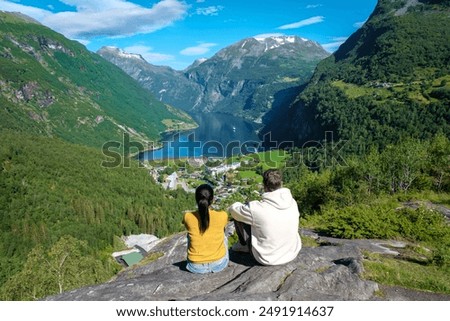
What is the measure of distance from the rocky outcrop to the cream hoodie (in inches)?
11.6

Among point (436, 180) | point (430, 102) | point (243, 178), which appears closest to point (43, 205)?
point (243, 178)

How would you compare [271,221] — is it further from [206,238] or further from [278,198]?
[206,238]

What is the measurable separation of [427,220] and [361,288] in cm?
751

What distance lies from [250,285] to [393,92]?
151 metres

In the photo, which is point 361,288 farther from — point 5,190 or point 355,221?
point 5,190

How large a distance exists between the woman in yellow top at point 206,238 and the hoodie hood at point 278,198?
105 centimetres

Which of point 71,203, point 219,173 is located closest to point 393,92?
point 219,173

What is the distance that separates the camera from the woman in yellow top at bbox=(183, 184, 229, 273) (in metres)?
7.66

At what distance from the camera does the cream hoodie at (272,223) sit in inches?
286

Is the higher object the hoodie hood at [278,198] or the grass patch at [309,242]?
the hoodie hood at [278,198]

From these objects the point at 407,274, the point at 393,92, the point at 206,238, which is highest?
the point at 393,92

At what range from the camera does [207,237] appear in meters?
7.79

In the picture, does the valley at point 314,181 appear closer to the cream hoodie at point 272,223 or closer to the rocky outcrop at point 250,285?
the rocky outcrop at point 250,285

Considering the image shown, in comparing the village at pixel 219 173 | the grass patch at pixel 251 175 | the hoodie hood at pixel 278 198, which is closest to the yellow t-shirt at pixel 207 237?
the hoodie hood at pixel 278 198
